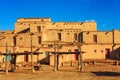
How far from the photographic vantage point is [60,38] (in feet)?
195

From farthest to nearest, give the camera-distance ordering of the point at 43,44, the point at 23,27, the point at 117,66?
1. the point at 23,27
2. the point at 43,44
3. the point at 117,66

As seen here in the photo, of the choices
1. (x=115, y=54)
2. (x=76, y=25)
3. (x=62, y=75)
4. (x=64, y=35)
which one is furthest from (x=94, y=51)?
(x=62, y=75)

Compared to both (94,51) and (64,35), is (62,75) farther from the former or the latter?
(64,35)

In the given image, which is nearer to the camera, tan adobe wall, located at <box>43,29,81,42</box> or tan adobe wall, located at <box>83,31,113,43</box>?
tan adobe wall, located at <box>83,31,113,43</box>

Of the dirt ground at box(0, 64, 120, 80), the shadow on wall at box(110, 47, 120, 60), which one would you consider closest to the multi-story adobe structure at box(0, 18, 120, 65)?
the shadow on wall at box(110, 47, 120, 60)

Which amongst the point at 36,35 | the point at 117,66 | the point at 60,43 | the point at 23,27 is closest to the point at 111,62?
the point at 117,66

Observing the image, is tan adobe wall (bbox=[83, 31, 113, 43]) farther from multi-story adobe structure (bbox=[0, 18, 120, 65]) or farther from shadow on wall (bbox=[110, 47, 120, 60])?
shadow on wall (bbox=[110, 47, 120, 60])

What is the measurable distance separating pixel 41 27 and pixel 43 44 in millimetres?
4581

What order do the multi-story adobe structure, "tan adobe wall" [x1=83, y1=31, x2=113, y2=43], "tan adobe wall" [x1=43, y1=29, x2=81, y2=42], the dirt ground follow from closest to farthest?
the dirt ground, the multi-story adobe structure, "tan adobe wall" [x1=83, y1=31, x2=113, y2=43], "tan adobe wall" [x1=43, y1=29, x2=81, y2=42]

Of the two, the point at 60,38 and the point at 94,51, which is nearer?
the point at 94,51

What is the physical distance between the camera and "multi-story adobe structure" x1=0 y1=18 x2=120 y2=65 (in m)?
53.2

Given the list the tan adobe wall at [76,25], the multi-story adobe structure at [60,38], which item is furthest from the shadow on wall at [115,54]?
the tan adobe wall at [76,25]

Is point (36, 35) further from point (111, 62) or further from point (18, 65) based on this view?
point (111, 62)

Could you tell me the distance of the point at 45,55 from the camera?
52.3m
